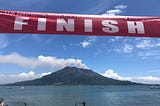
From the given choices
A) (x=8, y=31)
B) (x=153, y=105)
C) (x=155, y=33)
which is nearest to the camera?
(x=8, y=31)

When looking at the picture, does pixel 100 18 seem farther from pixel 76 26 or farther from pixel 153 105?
pixel 153 105

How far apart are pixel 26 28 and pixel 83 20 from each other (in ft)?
3.79

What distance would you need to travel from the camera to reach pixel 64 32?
6.45 metres

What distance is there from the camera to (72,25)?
6492 mm

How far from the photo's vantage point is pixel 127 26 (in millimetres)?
6676

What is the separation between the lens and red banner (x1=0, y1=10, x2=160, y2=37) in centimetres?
641

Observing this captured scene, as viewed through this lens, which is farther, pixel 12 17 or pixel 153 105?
pixel 153 105

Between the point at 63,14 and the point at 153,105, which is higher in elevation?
the point at 63,14

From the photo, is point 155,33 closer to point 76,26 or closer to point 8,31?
point 76,26

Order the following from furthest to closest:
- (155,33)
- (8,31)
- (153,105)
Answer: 1. (153,105)
2. (155,33)
3. (8,31)

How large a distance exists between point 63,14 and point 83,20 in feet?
1.40

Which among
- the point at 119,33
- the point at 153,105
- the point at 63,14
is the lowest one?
the point at 153,105

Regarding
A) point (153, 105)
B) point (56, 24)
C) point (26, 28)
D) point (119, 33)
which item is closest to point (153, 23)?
point (119, 33)

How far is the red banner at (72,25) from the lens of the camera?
6406 mm
